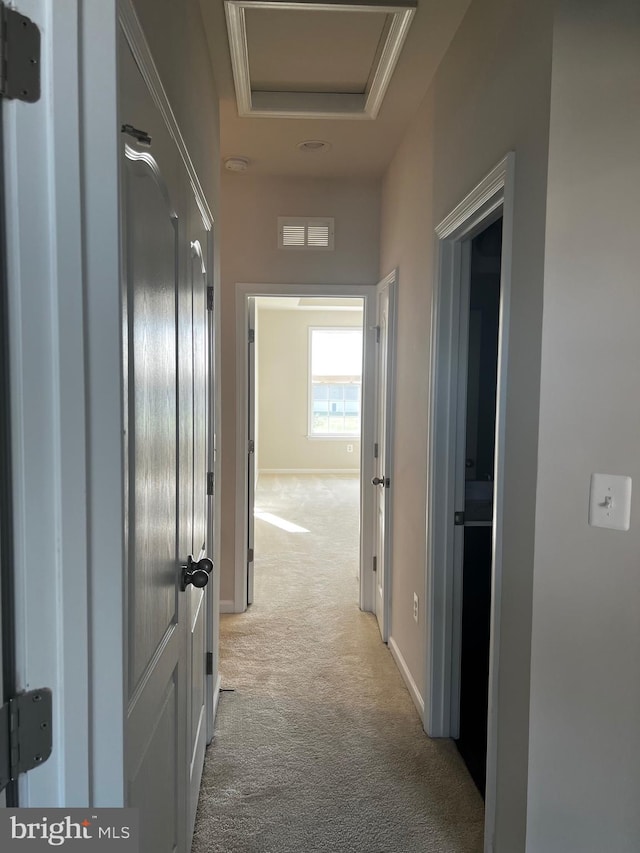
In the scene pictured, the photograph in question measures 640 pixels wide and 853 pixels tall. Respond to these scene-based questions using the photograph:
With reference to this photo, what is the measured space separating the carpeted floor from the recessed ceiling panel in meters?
2.78

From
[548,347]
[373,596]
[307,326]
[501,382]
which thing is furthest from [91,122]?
[307,326]

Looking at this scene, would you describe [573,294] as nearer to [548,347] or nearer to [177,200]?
[548,347]

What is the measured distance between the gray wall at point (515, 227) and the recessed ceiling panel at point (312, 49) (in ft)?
1.09

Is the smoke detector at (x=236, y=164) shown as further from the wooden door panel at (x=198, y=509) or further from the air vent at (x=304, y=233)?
the wooden door panel at (x=198, y=509)

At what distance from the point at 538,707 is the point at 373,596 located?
8.18ft

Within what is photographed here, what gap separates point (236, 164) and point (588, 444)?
2846 millimetres

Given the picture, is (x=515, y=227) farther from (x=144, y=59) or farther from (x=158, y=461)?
(x=158, y=461)

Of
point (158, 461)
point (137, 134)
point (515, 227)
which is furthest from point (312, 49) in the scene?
point (158, 461)

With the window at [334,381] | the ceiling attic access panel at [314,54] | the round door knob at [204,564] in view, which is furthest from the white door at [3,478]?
the window at [334,381]

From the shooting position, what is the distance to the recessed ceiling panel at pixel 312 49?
2150mm

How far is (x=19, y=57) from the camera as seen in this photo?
0.73 metres

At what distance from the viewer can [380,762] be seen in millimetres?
2332

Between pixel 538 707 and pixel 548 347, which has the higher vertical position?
pixel 548 347

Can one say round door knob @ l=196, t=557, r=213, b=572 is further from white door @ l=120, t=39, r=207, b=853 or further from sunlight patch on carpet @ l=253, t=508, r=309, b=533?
sunlight patch on carpet @ l=253, t=508, r=309, b=533
